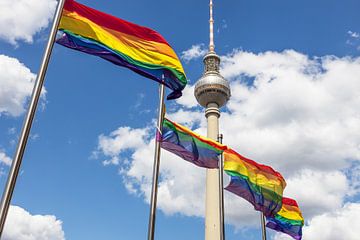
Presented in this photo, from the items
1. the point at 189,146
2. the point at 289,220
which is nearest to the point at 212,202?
the point at 289,220

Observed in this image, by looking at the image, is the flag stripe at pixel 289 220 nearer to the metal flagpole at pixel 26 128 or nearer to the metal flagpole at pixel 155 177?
the metal flagpole at pixel 155 177

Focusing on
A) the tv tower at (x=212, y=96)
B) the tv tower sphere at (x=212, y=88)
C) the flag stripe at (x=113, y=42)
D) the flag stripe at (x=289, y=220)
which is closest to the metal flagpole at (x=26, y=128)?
the flag stripe at (x=113, y=42)

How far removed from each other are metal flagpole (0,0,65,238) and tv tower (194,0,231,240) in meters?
59.1

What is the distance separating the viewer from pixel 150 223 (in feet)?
47.7

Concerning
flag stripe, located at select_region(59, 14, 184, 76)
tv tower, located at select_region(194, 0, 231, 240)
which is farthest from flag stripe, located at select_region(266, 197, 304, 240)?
tv tower, located at select_region(194, 0, 231, 240)

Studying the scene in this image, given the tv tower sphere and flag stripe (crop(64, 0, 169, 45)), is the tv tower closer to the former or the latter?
the tv tower sphere

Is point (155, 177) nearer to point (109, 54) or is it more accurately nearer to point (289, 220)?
point (109, 54)

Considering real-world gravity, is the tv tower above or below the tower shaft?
above

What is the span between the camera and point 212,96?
85.2 metres

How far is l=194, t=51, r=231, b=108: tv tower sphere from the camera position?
85125 mm

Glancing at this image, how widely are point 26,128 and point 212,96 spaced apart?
247 feet

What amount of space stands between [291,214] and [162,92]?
67.3 feet

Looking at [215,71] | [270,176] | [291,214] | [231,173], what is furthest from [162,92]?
[215,71]

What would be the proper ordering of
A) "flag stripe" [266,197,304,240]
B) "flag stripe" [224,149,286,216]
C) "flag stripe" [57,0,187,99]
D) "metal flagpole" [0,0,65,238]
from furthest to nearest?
"flag stripe" [266,197,304,240]
"flag stripe" [224,149,286,216]
"flag stripe" [57,0,187,99]
"metal flagpole" [0,0,65,238]
